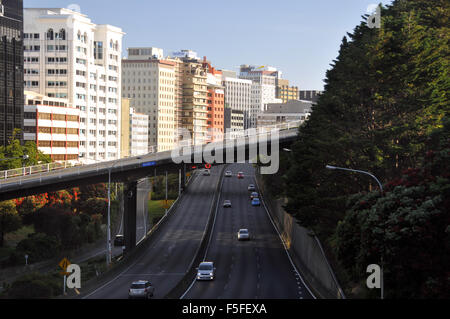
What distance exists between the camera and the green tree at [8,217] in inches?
3406

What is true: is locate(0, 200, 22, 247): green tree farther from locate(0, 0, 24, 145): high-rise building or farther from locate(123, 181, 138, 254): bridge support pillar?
locate(0, 0, 24, 145): high-rise building

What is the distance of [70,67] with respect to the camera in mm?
169750

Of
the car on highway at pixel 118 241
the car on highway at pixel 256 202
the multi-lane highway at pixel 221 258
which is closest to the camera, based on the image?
the multi-lane highway at pixel 221 258

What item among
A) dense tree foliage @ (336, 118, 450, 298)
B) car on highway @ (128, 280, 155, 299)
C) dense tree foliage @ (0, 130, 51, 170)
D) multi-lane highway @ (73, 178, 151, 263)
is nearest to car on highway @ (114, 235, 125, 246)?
multi-lane highway @ (73, 178, 151, 263)

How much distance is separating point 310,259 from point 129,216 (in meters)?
29.0

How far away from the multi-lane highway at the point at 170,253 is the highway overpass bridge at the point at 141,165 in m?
6.01

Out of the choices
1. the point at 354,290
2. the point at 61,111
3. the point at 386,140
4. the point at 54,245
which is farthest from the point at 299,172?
the point at 61,111

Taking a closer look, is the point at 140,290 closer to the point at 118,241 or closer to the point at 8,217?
the point at 8,217

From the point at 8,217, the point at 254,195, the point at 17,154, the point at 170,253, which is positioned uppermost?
the point at 17,154

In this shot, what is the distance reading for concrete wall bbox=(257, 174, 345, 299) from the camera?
50.4 meters

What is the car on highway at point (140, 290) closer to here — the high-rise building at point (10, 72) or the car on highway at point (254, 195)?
the high-rise building at point (10, 72)

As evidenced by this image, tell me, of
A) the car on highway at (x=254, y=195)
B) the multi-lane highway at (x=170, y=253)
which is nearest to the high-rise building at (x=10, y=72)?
the multi-lane highway at (x=170, y=253)

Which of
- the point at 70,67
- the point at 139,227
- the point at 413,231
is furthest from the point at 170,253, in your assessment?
the point at 70,67

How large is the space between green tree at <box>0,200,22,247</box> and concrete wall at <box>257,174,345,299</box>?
110 feet
